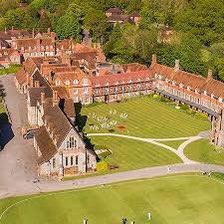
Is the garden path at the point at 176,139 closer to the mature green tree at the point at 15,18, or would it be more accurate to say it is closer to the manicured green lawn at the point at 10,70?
the manicured green lawn at the point at 10,70

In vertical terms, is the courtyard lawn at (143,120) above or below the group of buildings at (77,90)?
below

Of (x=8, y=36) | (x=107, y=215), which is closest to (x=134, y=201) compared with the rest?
(x=107, y=215)

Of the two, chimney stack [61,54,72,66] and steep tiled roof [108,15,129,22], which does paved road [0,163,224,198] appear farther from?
steep tiled roof [108,15,129,22]

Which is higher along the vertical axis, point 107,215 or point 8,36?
point 8,36

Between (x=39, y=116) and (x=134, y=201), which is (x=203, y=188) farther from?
(x=39, y=116)

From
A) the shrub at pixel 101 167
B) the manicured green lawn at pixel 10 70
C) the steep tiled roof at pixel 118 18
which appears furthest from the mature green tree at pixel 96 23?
the shrub at pixel 101 167

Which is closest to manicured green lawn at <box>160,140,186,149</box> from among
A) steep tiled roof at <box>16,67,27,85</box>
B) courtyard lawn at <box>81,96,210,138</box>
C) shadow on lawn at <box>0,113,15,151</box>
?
courtyard lawn at <box>81,96,210,138</box>
